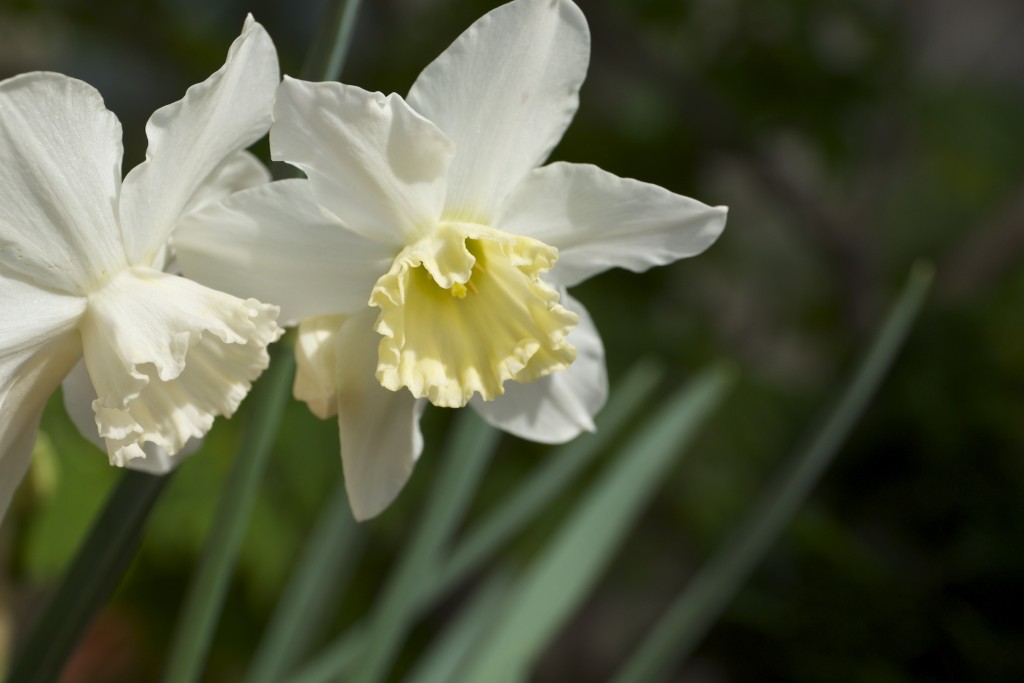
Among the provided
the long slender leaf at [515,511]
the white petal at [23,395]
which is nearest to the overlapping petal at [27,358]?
the white petal at [23,395]

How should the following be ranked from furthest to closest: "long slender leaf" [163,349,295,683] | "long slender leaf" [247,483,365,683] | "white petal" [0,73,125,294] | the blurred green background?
the blurred green background < "long slender leaf" [247,483,365,683] < "long slender leaf" [163,349,295,683] < "white petal" [0,73,125,294]

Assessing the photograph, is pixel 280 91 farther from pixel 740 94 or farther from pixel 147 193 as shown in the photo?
pixel 740 94

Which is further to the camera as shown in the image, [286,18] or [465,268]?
[286,18]

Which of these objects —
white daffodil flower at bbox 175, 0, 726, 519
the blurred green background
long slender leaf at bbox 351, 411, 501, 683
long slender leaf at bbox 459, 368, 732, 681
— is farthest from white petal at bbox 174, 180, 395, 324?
the blurred green background

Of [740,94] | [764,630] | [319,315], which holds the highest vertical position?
[319,315]

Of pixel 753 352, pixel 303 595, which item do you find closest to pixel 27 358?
pixel 303 595

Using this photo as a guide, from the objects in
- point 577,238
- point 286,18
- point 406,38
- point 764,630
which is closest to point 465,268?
point 577,238

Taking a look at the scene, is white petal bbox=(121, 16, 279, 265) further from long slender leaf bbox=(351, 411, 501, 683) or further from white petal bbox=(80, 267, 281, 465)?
long slender leaf bbox=(351, 411, 501, 683)
